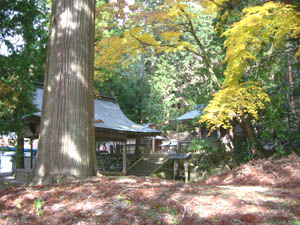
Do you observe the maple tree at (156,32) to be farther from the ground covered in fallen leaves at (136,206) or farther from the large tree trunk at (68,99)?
the ground covered in fallen leaves at (136,206)

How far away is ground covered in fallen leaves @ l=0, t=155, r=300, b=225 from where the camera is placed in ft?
9.98

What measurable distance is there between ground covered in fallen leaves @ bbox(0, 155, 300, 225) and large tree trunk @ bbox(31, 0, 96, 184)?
0.52 m

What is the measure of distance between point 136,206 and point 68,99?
2625mm

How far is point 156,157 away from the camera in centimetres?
1944

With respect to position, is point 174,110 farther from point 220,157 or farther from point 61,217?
point 61,217

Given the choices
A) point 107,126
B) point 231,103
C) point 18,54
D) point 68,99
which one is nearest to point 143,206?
point 68,99

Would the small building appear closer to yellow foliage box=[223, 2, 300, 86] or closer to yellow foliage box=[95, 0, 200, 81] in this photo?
yellow foliage box=[95, 0, 200, 81]

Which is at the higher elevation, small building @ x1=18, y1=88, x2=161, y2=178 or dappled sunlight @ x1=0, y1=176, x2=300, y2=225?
small building @ x1=18, y1=88, x2=161, y2=178

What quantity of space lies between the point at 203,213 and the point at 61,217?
63.7 inches

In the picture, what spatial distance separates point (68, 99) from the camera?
5234mm

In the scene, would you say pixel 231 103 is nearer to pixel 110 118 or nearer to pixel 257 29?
pixel 257 29

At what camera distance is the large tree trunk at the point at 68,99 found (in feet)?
16.5

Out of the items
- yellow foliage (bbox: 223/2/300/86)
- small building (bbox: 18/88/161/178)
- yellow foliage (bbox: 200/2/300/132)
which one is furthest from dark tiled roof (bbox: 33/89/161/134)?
yellow foliage (bbox: 223/2/300/86)

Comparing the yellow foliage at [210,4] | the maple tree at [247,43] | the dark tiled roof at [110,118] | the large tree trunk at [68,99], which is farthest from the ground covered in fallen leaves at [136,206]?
the dark tiled roof at [110,118]
